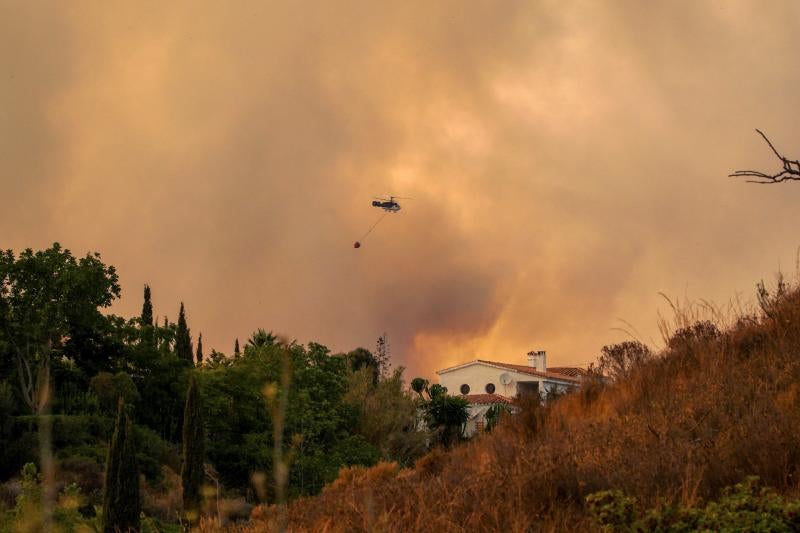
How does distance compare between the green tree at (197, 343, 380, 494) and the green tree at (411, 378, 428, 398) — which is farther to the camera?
the green tree at (411, 378, 428, 398)

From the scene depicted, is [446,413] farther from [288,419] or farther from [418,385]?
[288,419]

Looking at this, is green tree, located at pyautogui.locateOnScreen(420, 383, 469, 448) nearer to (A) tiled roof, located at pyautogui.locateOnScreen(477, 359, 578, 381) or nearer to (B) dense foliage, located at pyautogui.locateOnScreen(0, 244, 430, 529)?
(B) dense foliage, located at pyautogui.locateOnScreen(0, 244, 430, 529)

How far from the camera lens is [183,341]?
56.4m

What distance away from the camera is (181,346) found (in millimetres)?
55594

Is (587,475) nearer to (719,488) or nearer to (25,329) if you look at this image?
(719,488)

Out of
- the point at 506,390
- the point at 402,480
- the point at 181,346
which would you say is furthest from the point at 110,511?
the point at 506,390

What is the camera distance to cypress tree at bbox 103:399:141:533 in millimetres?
19344

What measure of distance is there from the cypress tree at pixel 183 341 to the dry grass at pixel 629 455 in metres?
45.7

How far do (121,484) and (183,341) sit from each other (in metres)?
37.6

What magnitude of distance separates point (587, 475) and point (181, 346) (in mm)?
51172

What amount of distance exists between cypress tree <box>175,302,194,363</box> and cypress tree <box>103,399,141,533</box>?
112ft

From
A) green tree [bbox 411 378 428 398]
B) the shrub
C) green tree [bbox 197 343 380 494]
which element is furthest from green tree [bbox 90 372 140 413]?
the shrub

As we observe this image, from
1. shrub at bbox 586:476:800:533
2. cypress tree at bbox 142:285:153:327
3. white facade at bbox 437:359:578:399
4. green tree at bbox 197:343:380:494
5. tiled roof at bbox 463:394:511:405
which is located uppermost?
cypress tree at bbox 142:285:153:327

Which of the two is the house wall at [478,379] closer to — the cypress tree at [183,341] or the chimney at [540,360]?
the chimney at [540,360]
